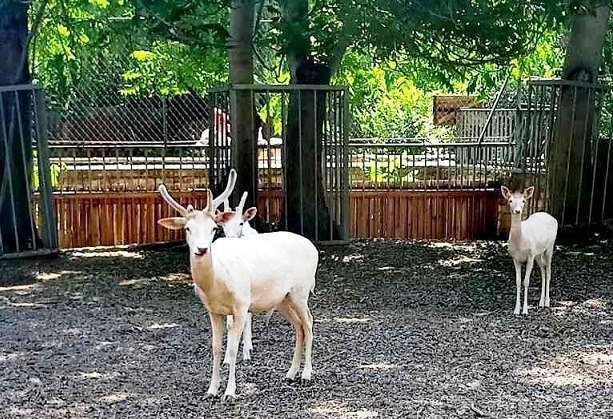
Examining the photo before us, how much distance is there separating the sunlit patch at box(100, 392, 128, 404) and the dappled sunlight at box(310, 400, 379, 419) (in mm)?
906

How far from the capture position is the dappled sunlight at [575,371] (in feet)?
15.5

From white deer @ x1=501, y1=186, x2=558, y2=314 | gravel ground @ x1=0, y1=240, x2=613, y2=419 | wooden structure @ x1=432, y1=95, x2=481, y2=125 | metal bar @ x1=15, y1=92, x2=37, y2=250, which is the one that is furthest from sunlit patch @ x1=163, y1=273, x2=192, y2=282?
wooden structure @ x1=432, y1=95, x2=481, y2=125

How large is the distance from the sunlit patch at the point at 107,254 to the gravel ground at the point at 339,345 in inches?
10.3

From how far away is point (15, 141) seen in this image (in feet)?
27.8

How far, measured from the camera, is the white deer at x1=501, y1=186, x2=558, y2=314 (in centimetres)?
642

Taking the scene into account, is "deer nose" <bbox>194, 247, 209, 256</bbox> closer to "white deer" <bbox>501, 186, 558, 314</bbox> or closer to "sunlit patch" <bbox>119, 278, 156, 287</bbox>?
"white deer" <bbox>501, 186, 558, 314</bbox>

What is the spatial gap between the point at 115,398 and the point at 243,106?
4.96 metres

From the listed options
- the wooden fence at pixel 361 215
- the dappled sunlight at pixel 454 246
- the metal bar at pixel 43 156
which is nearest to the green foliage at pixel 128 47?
A: the metal bar at pixel 43 156

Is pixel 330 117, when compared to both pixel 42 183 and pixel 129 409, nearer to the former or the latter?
pixel 42 183

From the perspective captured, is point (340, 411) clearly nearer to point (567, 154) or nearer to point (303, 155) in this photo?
point (303, 155)

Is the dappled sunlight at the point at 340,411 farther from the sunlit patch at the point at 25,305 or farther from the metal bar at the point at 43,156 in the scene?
the metal bar at the point at 43,156

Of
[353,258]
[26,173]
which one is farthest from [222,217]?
[26,173]

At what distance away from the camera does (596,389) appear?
4.59 metres

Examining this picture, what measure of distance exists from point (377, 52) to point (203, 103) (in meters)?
6.05
